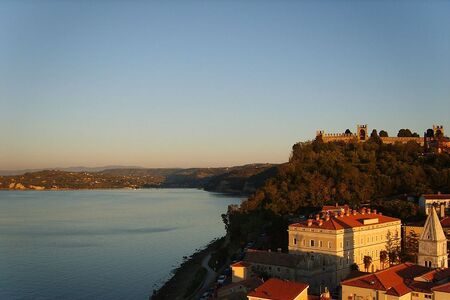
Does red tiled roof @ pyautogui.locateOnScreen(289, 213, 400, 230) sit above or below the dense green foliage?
below

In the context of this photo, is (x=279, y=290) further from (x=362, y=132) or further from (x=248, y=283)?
(x=362, y=132)

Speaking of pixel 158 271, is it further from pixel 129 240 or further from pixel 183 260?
pixel 129 240

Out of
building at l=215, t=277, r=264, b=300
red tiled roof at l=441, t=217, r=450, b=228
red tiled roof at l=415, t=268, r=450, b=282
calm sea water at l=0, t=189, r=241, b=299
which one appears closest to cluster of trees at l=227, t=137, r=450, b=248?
red tiled roof at l=441, t=217, r=450, b=228

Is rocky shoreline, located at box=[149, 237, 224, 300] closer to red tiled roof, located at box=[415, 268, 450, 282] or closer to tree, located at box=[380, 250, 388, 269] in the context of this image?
tree, located at box=[380, 250, 388, 269]

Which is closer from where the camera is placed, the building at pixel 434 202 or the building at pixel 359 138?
the building at pixel 434 202

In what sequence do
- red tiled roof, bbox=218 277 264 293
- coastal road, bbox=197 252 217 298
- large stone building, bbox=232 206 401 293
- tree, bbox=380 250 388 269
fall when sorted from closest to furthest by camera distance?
1. red tiled roof, bbox=218 277 264 293
2. large stone building, bbox=232 206 401 293
3. tree, bbox=380 250 388 269
4. coastal road, bbox=197 252 217 298

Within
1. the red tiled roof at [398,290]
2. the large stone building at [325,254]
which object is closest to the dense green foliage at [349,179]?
the large stone building at [325,254]

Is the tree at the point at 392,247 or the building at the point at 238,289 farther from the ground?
the tree at the point at 392,247

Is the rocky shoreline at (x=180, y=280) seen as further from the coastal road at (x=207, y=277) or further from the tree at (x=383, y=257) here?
the tree at (x=383, y=257)
